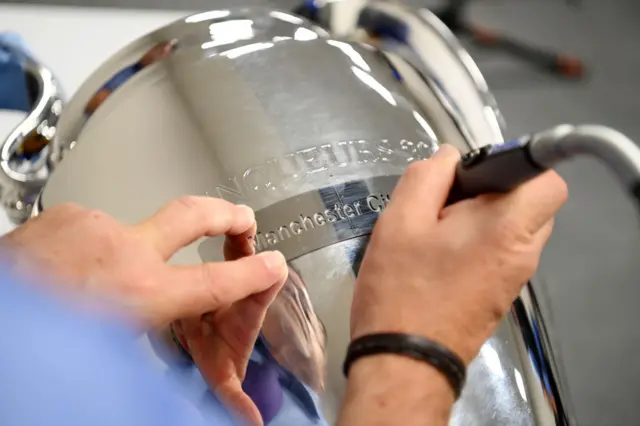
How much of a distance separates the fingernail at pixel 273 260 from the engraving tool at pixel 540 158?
0.09 metres

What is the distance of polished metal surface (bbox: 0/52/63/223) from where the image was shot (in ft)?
1.58

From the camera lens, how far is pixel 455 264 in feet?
1.02

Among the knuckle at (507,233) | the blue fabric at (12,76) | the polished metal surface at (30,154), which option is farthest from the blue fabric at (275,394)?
the blue fabric at (12,76)

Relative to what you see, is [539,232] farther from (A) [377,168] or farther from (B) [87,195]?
(B) [87,195]

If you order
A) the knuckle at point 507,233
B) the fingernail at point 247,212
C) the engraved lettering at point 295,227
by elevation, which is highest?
the knuckle at point 507,233

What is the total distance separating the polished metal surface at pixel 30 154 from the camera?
481 millimetres

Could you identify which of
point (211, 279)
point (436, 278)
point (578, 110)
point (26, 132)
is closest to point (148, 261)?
point (211, 279)

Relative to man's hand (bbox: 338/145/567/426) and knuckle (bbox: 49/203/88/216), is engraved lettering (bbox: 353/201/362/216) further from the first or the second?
knuckle (bbox: 49/203/88/216)

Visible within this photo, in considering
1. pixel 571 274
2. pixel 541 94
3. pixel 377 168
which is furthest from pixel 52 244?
pixel 541 94

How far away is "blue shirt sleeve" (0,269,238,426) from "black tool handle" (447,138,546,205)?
17 centimetres

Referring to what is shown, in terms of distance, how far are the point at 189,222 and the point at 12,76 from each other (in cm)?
33

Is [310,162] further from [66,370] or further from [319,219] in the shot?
[66,370]

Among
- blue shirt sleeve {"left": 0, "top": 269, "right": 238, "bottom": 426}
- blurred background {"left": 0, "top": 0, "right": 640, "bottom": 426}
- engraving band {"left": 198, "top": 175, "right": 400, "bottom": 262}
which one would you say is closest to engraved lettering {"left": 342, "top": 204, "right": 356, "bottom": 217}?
engraving band {"left": 198, "top": 175, "right": 400, "bottom": 262}

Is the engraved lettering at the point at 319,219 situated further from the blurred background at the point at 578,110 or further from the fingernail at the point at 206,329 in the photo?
the blurred background at the point at 578,110
